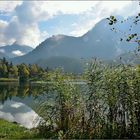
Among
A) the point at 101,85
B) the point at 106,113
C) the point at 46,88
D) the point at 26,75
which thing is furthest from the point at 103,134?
the point at 26,75

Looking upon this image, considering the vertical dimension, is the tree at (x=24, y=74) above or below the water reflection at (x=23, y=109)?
above

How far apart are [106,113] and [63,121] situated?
2.71 m

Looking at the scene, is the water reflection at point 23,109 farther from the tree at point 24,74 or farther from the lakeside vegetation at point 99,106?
the tree at point 24,74

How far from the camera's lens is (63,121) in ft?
70.6

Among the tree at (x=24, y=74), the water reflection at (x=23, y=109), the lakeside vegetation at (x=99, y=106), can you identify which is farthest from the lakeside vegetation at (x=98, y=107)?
the tree at (x=24, y=74)

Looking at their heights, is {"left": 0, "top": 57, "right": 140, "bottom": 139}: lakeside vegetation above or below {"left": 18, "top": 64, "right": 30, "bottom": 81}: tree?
below

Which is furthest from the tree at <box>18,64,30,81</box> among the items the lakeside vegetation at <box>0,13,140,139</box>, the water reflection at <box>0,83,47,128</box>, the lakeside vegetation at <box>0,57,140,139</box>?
the lakeside vegetation at <box>0,57,140,139</box>

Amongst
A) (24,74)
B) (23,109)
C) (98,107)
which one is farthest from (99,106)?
(24,74)

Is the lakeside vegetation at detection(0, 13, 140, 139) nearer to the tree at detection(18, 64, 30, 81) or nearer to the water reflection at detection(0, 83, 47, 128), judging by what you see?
the water reflection at detection(0, 83, 47, 128)

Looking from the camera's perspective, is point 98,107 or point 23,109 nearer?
point 98,107

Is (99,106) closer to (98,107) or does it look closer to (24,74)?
(98,107)

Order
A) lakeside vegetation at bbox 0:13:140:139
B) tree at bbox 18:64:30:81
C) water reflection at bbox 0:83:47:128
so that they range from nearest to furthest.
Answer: lakeside vegetation at bbox 0:13:140:139 < water reflection at bbox 0:83:47:128 < tree at bbox 18:64:30:81

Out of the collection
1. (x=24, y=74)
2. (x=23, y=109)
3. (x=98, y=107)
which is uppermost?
(x=24, y=74)

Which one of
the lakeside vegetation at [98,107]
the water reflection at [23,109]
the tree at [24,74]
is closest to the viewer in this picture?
the lakeside vegetation at [98,107]
